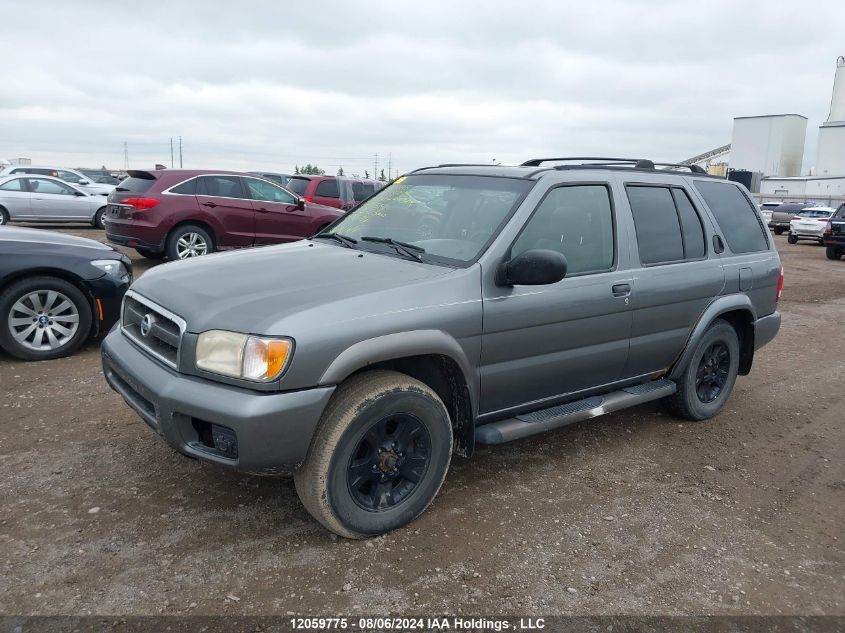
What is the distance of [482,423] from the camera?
3621 mm

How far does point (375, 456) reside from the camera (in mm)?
3148

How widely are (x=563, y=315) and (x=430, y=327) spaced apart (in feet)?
3.08

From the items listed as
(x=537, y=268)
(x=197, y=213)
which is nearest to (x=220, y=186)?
(x=197, y=213)

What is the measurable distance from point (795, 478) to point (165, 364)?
3765mm

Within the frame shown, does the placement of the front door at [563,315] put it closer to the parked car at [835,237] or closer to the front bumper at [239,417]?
the front bumper at [239,417]

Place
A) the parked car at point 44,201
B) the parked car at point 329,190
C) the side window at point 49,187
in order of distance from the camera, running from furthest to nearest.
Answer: the side window at point 49,187
the parked car at point 44,201
the parked car at point 329,190

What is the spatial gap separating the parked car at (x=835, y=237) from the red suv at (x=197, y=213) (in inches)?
576

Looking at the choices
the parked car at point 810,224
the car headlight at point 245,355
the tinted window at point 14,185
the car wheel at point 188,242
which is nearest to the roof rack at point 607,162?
the car headlight at point 245,355

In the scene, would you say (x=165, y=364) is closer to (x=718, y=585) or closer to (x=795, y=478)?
(x=718, y=585)

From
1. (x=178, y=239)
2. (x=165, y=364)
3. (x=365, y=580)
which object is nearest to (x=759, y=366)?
(x=365, y=580)

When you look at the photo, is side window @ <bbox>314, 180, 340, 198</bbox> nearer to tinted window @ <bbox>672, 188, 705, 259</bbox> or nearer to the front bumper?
tinted window @ <bbox>672, 188, 705, 259</bbox>

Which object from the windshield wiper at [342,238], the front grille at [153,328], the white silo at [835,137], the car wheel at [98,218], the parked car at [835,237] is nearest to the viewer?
the front grille at [153,328]

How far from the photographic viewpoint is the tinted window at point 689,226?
4574 mm

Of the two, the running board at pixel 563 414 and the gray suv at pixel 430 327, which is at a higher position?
the gray suv at pixel 430 327
